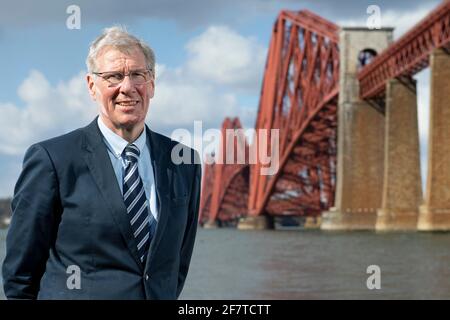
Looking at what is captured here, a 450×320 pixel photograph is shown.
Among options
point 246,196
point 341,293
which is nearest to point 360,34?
point 341,293

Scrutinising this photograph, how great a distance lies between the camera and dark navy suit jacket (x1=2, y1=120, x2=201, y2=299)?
2838 mm

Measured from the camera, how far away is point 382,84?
57.1 meters

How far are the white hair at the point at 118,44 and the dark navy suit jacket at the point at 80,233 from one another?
0.27 metres

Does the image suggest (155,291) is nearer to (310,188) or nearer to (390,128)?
(390,128)

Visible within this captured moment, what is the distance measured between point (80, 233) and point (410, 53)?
52463mm

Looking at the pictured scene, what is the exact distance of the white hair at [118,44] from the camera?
9.53 feet

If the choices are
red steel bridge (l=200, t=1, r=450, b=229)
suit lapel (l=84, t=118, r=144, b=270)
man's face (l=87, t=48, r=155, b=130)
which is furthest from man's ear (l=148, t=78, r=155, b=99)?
red steel bridge (l=200, t=1, r=450, b=229)

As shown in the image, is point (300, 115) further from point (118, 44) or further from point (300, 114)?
point (118, 44)

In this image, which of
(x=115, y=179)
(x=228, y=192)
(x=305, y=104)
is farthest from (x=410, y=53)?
(x=228, y=192)

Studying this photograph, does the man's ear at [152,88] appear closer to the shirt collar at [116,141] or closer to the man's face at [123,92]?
the man's face at [123,92]

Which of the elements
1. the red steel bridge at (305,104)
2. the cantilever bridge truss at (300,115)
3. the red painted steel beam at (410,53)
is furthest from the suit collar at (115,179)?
the cantilever bridge truss at (300,115)

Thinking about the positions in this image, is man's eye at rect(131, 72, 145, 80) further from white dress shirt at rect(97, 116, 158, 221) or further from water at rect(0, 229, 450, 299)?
water at rect(0, 229, 450, 299)

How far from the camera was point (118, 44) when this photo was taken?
114 inches

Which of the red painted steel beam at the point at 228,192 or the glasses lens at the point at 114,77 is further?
the red painted steel beam at the point at 228,192
